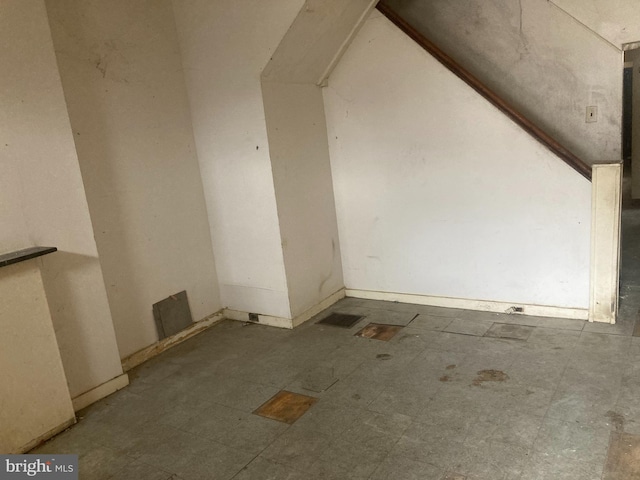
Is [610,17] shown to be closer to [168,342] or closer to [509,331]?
[509,331]

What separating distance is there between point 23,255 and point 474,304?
10.1ft

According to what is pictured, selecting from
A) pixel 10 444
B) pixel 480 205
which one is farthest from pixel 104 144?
pixel 480 205

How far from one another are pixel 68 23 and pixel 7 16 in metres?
Result: 0.59

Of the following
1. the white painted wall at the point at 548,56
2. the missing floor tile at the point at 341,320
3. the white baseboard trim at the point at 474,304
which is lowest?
the missing floor tile at the point at 341,320

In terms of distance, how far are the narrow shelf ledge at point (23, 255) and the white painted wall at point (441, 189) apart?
2408 millimetres

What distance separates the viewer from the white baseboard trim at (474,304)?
3434 millimetres

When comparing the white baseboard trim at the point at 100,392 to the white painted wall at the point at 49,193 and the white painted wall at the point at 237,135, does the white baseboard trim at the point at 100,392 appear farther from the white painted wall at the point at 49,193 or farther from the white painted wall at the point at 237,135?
the white painted wall at the point at 237,135

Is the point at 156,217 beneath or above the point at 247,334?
above

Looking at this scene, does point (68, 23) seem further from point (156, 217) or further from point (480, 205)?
point (480, 205)

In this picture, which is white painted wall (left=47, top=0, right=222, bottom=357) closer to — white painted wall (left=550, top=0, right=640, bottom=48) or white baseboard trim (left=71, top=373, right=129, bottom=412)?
white baseboard trim (left=71, top=373, right=129, bottom=412)

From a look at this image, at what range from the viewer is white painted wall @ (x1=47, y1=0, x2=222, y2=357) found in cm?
312

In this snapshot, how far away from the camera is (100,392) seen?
3.01 m

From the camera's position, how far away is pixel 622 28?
11.1 feet

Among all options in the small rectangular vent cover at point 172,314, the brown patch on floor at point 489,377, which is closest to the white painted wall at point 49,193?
the small rectangular vent cover at point 172,314
